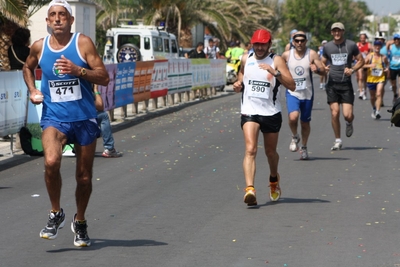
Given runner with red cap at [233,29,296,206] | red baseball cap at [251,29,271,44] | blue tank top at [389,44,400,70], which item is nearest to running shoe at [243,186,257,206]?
runner with red cap at [233,29,296,206]

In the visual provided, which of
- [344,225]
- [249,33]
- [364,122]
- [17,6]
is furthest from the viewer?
[249,33]

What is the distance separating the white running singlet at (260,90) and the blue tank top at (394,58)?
1371 centimetres

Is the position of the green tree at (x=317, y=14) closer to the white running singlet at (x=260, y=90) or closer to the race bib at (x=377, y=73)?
the race bib at (x=377, y=73)

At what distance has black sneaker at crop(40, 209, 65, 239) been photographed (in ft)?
24.3

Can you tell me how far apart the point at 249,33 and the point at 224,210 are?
5285 cm

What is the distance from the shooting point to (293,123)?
1366cm

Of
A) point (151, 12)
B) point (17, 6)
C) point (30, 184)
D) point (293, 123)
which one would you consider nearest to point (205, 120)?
point (17, 6)

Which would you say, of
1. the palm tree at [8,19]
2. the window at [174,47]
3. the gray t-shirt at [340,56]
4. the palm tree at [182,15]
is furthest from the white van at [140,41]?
the gray t-shirt at [340,56]

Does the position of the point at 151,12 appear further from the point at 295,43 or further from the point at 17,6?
the point at 295,43

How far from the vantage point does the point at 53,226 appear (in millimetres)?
7441

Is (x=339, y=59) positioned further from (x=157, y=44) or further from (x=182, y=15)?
(x=182, y=15)

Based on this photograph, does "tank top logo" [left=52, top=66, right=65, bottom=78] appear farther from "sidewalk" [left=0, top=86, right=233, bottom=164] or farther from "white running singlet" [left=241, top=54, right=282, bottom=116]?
"sidewalk" [left=0, top=86, right=233, bottom=164]

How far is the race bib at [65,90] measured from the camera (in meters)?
7.30

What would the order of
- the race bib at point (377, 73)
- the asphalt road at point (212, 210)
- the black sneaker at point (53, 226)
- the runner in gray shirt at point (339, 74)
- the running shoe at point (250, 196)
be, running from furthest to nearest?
the race bib at point (377, 73), the runner in gray shirt at point (339, 74), the running shoe at point (250, 196), the black sneaker at point (53, 226), the asphalt road at point (212, 210)
